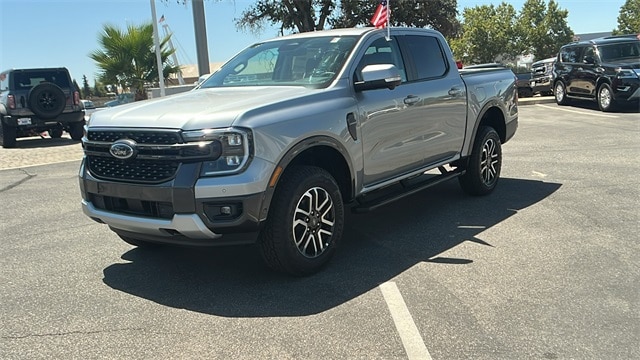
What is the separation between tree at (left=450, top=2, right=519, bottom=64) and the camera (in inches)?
2832

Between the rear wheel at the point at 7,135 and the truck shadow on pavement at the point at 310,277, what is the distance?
37.3 feet

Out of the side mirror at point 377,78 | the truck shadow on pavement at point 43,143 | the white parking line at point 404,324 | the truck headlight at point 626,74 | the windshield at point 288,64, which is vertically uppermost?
the windshield at point 288,64

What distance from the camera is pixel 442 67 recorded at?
604cm

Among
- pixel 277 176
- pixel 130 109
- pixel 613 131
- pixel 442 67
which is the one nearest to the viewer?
pixel 277 176

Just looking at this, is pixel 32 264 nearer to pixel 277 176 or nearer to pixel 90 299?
pixel 90 299

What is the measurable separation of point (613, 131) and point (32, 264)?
11122 millimetres

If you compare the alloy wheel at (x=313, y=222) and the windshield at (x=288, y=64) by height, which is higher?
the windshield at (x=288, y=64)

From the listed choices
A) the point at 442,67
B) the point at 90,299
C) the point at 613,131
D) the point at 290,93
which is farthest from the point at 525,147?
the point at 90,299

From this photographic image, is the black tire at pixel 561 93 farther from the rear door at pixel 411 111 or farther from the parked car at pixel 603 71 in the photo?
the rear door at pixel 411 111

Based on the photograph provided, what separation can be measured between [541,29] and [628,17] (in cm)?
1396

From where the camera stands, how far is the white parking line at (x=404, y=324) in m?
3.09

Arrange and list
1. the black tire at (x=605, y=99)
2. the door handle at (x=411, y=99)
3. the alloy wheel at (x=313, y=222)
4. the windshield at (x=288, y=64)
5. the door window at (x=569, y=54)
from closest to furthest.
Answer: the alloy wheel at (x=313, y=222)
the windshield at (x=288, y=64)
the door handle at (x=411, y=99)
the black tire at (x=605, y=99)
the door window at (x=569, y=54)

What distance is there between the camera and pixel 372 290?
3.95m

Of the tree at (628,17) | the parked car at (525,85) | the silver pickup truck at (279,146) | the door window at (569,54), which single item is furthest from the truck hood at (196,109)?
the tree at (628,17)
